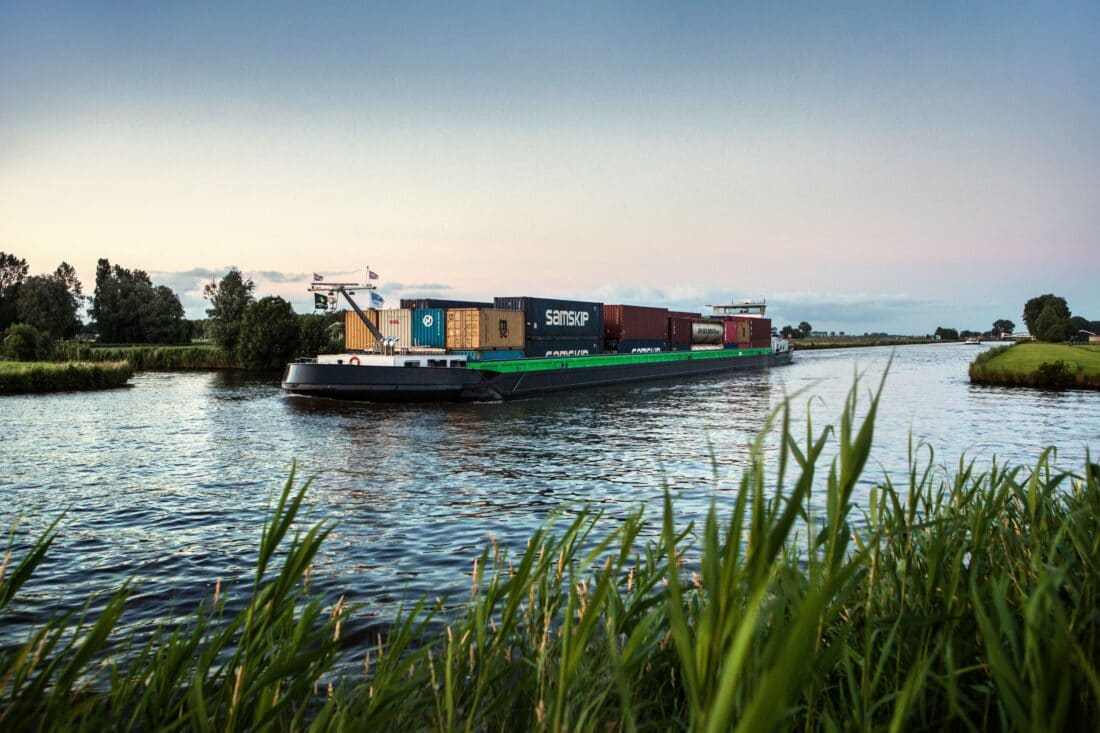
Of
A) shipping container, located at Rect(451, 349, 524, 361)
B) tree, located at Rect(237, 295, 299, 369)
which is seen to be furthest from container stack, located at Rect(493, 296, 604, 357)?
tree, located at Rect(237, 295, 299, 369)

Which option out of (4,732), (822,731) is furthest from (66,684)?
(822,731)

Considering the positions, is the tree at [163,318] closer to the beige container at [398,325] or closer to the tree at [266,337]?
the tree at [266,337]

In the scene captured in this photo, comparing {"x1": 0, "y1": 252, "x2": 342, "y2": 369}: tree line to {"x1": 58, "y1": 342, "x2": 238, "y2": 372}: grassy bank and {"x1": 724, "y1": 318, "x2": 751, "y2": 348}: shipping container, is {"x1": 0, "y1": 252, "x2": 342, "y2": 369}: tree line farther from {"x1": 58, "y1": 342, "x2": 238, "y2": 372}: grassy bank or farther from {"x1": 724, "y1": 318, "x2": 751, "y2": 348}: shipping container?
{"x1": 724, "y1": 318, "x2": 751, "y2": 348}: shipping container

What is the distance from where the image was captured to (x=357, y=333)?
3662cm

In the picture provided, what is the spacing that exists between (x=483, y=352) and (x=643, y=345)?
18.1 m

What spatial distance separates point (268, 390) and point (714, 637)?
44.8 m

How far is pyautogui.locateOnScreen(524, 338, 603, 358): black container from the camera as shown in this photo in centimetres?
4034

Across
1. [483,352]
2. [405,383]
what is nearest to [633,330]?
[483,352]

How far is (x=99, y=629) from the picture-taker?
2604 mm

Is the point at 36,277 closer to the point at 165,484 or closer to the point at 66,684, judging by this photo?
the point at 165,484

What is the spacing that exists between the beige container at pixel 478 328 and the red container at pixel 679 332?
21194mm

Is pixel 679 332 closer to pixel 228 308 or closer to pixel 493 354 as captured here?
pixel 493 354

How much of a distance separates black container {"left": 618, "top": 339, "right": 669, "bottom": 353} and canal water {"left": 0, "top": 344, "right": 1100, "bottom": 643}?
41.9ft

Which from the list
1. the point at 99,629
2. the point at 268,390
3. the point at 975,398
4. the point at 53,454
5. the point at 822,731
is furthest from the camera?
the point at 268,390
